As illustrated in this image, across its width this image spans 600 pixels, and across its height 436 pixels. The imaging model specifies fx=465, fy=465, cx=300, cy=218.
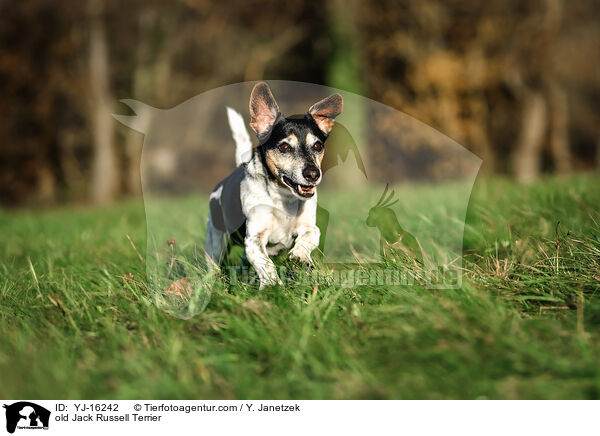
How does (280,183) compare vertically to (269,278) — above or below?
above

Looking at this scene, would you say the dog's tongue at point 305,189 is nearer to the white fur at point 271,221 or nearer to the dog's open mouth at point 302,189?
the dog's open mouth at point 302,189

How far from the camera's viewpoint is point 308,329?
2.08 metres

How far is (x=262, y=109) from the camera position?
8.82ft

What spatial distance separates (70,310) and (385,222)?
6.66ft

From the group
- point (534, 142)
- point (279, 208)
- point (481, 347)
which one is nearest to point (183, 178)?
point (279, 208)

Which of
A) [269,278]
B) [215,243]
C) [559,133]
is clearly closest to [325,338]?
[269,278]

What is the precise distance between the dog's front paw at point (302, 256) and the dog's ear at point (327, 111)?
0.72m

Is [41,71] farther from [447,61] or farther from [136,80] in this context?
[447,61]

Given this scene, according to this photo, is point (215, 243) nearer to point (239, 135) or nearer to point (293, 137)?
point (239, 135)

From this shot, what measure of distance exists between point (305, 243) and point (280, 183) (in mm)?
387

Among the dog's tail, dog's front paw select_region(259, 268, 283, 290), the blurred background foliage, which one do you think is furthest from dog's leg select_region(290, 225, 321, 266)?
the blurred background foliage

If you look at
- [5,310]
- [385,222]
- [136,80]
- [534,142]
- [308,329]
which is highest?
[136,80]

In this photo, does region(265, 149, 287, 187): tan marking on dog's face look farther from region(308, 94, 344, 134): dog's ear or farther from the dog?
region(308, 94, 344, 134): dog's ear

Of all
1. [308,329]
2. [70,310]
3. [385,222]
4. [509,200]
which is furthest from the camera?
[509,200]
